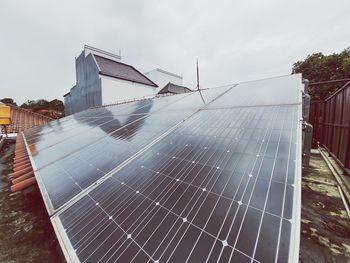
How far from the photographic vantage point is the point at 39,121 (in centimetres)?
1967

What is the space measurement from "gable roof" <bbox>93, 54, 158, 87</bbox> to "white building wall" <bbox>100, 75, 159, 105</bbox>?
22.6 inches

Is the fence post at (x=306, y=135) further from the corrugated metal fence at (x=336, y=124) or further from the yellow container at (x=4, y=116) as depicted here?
the yellow container at (x=4, y=116)

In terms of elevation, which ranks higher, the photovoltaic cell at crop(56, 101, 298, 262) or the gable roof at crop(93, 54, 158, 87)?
the gable roof at crop(93, 54, 158, 87)

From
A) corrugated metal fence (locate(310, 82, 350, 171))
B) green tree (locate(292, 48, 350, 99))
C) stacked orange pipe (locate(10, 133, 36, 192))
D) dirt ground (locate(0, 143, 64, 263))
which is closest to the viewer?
dirt ground (locate(0, 143, 64, 263))

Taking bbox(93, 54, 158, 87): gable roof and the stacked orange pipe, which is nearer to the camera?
the stacked orange pipe

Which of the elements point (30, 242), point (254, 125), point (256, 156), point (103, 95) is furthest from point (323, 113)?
point (103, 95)

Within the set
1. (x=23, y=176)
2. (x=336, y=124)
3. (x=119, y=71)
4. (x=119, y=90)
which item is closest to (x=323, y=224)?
(x=23, y=176)

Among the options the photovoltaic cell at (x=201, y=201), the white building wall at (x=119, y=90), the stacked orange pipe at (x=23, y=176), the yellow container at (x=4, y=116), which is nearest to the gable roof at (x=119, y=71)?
the white building wall at (x=119, y=90)

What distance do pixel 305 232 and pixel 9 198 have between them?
5475 mm

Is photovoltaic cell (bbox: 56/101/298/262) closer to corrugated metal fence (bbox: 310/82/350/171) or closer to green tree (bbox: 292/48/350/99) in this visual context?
corrugated metal fence (bbox: 310/82/350/171)

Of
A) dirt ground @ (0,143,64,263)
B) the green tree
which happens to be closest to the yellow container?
dirt ground @ (0,143,64,263)

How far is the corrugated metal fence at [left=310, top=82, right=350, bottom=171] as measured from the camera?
5719mm

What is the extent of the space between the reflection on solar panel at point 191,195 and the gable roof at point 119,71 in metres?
20.5

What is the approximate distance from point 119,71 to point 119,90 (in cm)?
344
